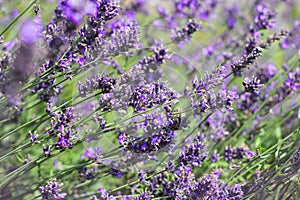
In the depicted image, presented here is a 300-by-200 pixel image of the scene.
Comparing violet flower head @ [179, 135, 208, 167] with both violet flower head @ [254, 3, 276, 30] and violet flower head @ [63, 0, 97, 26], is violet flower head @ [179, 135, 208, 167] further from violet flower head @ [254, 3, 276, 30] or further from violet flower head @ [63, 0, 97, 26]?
violet flower head @ [254, 3, 276, 30]

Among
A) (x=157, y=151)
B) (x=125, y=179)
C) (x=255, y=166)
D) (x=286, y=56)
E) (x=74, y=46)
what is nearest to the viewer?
(x=74, y=46)

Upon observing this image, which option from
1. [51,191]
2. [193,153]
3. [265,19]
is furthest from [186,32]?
[51,191]

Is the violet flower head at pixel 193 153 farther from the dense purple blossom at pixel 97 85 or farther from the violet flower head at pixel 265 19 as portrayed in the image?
the violet flower head at pixel 265 19

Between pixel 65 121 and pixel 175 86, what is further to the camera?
pixel 175 86

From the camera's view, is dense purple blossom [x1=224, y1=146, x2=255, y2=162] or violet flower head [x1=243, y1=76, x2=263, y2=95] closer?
violet flower head [x1=243, y1=76, x2=263, y2=95]

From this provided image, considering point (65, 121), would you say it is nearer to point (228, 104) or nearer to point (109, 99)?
point (109, 99)

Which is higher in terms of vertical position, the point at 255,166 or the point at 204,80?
the point at 204,80

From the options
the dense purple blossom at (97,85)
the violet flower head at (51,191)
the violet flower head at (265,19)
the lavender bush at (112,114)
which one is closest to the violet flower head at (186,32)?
the lavender bush at (112,114)

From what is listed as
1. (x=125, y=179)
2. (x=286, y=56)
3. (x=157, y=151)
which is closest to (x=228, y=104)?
(x=157, y=151)

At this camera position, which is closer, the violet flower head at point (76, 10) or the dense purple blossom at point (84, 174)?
the violet flower head at point (76, 10)

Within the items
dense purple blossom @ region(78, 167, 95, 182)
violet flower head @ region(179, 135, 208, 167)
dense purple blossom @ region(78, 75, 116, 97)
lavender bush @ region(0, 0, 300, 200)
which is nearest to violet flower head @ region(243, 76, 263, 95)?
lavender bush @ region(0, 0, 300, 200)

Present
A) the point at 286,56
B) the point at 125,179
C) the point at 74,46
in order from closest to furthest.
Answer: the point at 74,46 → the point at 125,179 → the point at 286,56
